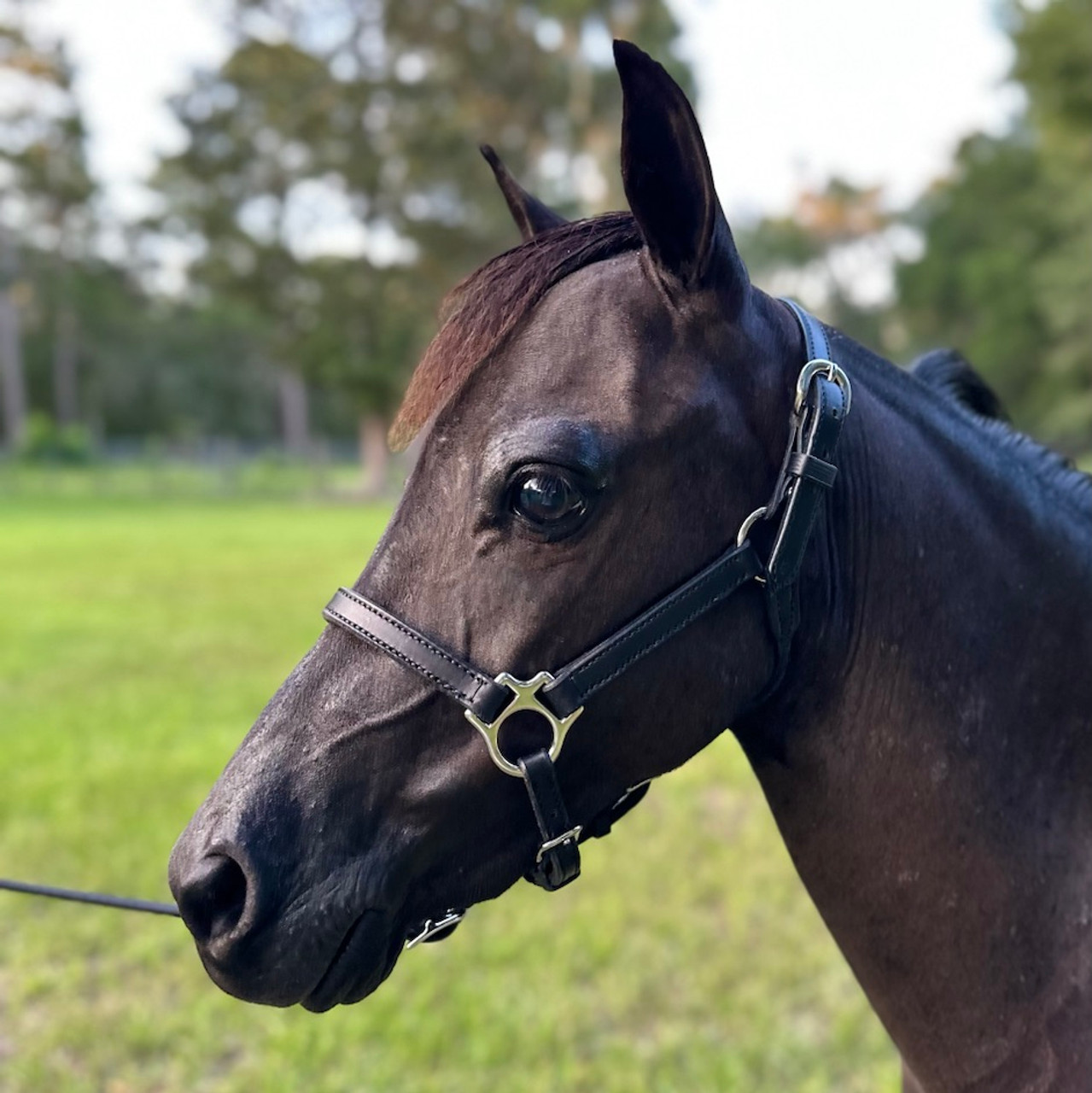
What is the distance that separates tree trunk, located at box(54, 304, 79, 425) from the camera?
40.8 meters

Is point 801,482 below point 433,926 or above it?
above

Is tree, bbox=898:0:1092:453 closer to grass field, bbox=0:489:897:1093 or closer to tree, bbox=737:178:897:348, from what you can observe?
tree, bbox=737:178:897:348

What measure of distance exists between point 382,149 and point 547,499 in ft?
90.8

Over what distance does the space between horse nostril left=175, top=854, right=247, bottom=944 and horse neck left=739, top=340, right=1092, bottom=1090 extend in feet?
2.36

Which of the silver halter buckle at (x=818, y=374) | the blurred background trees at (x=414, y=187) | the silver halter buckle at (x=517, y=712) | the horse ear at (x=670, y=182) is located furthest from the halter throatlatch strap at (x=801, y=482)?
the blurred background trees at (x=414, y=187)

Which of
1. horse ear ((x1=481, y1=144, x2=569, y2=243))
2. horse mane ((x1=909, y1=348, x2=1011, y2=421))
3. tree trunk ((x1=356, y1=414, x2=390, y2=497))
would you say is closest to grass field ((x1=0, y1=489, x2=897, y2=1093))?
horse mane ((x1=909, y1=348, x2=1011, y2=421))

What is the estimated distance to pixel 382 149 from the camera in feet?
85.5

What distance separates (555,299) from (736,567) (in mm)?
433

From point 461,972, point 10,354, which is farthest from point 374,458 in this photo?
point 461,972

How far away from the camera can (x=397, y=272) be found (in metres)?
28.1

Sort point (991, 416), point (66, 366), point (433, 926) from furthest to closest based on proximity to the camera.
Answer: point (66, 366) < point (991, 416) < point (433, 926)

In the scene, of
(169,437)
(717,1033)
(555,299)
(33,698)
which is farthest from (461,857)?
(169,437)

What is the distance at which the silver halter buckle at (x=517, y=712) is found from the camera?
1.15 m

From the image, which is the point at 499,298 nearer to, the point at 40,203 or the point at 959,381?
the point at 959,381
